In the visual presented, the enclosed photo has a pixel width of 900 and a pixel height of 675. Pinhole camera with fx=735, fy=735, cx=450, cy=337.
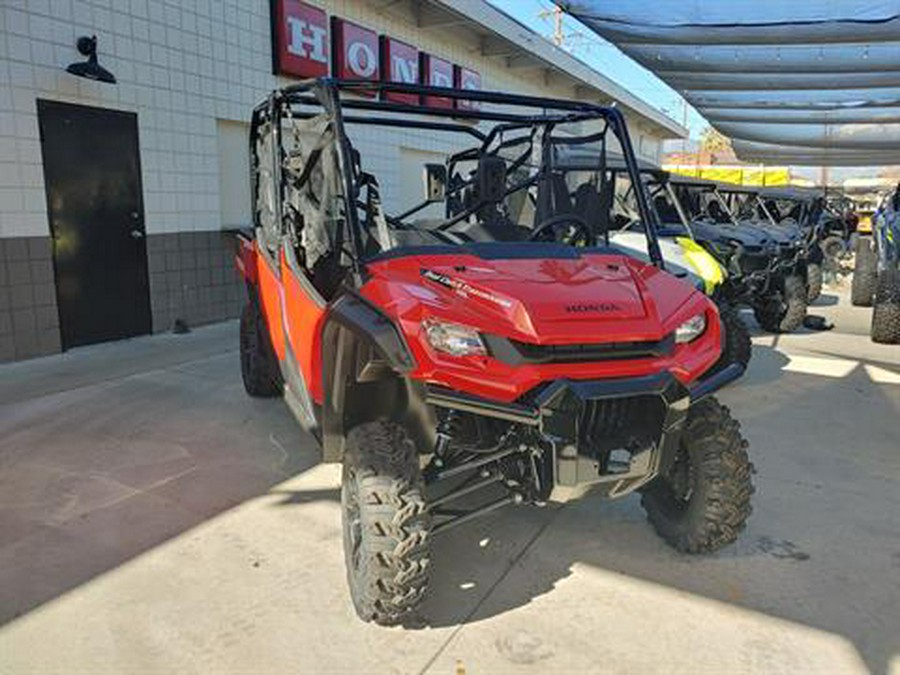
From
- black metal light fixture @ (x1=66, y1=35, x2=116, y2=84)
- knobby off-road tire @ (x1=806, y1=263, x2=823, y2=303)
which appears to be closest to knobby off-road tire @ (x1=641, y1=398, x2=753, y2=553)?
black metal light fixture @ (x1=66, y1=35, x2=116, y2=84)

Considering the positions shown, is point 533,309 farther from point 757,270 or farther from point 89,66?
point 757,270

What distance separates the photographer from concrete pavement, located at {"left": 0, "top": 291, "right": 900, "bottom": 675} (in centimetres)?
234

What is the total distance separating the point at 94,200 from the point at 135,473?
12.4 feet

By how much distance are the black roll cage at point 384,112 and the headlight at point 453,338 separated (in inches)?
22.5

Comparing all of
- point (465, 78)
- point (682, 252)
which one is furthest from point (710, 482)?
point (465, 78)

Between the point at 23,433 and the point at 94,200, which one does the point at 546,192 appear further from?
the point at 94,200

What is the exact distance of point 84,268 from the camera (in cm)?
657

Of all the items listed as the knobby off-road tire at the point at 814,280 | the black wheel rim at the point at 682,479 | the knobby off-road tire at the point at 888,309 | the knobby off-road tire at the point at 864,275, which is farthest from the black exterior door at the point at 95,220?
the knobby off-road tire at the point at 864,275

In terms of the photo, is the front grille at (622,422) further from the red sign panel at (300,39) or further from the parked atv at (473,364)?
the red sign panel at (300,39)

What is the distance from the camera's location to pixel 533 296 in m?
2.45

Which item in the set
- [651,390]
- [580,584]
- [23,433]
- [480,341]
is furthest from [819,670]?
[23,433]

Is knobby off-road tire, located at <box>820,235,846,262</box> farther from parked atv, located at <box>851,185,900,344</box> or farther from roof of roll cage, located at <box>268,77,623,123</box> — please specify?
roof of roll cage, located at <box>268,77,623,123</box>

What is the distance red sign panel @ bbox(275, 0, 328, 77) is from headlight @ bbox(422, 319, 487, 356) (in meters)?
7.06

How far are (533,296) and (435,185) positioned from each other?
235 cm
